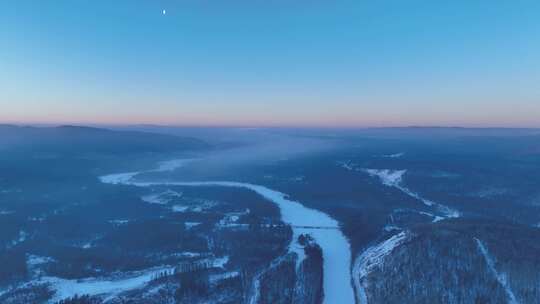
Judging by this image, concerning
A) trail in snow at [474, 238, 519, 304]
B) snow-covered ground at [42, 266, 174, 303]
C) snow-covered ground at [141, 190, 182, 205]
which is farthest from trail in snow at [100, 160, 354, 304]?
snow-covered ground at [42, 266, 174, 303]

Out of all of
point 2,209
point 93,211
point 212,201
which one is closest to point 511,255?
point 212,201

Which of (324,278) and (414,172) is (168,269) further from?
(414,172)

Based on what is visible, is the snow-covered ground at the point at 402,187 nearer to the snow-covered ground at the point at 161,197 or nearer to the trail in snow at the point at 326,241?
the trail in snow at the point at 326,241

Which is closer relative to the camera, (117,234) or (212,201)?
(117,234)

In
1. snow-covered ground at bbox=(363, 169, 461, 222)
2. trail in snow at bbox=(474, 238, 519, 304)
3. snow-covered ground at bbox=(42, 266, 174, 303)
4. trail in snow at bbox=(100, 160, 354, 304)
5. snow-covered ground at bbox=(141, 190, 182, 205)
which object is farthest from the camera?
snow-covered ground at bbox=(141, 190, 182, 205)

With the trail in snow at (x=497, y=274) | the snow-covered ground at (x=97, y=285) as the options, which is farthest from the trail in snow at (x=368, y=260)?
the snow-covered ground at (x=97, y=285)

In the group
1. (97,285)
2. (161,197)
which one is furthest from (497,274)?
(161,197)

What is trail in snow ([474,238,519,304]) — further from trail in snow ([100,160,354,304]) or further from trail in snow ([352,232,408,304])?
trail in snow ([100,160,354,304])
